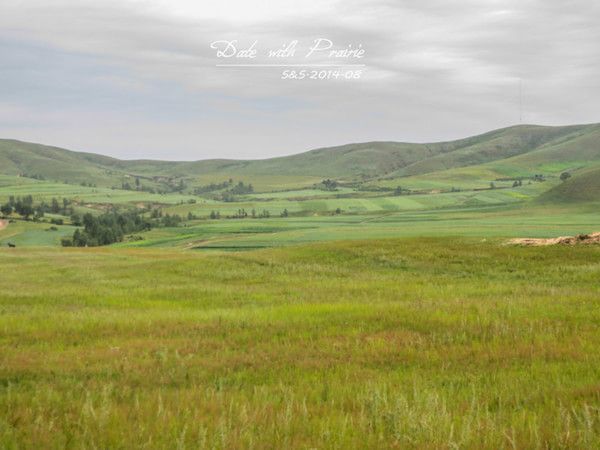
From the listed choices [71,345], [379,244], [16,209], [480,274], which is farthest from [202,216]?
[71,345]

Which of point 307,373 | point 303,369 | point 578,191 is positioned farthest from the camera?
point 578,191

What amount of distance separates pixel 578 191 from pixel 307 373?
560 feet

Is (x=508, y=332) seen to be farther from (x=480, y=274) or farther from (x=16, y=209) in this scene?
(x=16, y=209)

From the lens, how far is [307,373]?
30.2 feet

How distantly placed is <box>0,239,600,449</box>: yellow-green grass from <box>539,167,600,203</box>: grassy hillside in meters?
149

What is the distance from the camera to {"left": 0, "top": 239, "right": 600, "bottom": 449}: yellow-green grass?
595 cm

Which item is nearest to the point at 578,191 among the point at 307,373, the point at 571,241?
the point at 571,241

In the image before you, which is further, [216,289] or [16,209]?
[16,209]

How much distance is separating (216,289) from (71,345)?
49.9ft

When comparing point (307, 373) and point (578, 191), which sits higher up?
point (578, 191)

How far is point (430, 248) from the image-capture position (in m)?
42.8

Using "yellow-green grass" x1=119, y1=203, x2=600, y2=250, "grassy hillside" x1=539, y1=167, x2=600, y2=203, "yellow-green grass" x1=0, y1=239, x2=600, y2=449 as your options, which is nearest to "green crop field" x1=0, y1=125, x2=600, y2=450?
"yellow-green grass" x1=0, y1=239, x2=600, y2=449

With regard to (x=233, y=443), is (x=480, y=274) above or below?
below

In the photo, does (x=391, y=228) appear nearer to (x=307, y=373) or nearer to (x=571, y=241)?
(x=571, y=241)
